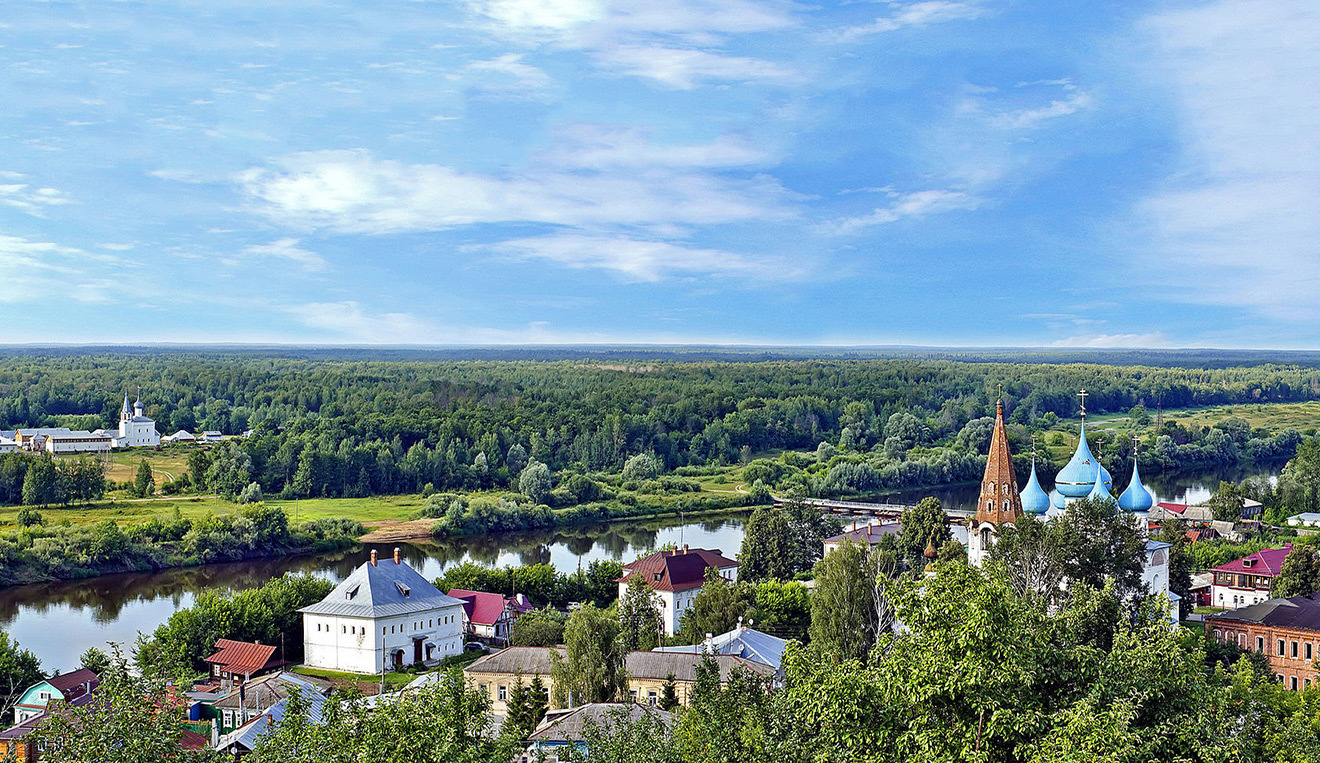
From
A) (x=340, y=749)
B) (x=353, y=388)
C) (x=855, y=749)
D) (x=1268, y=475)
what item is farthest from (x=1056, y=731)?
(x=353, y=388)

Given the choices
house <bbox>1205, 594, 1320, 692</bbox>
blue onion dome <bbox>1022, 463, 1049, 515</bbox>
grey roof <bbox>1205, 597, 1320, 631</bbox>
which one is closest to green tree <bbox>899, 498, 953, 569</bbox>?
blue onion dome <bbox>1022, 463, 1049, 515</bbox>

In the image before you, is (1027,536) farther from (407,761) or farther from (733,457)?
(733,457)

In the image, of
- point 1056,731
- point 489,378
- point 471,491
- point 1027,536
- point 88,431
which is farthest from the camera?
point 489,378

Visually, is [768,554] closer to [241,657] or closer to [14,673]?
[241,657]

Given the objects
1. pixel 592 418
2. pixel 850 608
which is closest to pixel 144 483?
pixel 592 418

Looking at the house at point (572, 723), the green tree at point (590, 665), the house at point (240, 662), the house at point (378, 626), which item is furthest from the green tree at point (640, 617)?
the house at point (240, 662)

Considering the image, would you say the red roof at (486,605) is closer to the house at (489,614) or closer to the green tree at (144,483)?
the house at (489,614)

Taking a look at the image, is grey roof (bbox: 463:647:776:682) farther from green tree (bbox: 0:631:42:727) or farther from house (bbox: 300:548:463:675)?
green tree (bbox: 0:631:42:727)

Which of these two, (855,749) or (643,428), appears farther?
(643,428)
